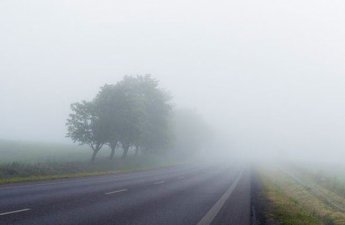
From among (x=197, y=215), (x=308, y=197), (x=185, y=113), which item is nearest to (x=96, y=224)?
(x=197, y=215)

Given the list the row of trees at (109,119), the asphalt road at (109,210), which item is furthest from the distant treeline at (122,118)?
the asphalt road at (109,210)

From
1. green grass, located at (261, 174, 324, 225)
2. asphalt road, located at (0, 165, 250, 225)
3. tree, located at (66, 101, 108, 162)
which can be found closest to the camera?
asphalt road, located at (0, 165, 250, 225)

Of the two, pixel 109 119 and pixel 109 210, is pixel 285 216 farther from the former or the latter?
pixel 109 119

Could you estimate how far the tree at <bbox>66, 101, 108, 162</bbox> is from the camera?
4559cm

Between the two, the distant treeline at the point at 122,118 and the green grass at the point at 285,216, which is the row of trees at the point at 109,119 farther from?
the green grass at the point at 285,216

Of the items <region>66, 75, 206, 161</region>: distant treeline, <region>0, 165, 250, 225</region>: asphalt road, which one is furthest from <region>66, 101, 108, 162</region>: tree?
<region>0, 165, 250, 225</region>: asphalt road

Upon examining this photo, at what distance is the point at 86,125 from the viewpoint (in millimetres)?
46219

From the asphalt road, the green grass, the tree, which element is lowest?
the green grass

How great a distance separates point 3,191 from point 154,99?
46.1m

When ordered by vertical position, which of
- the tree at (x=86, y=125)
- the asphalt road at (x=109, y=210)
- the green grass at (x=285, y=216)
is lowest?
the green grass at (x=285, y=216)

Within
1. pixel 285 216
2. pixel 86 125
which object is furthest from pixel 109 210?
pixel 86 125

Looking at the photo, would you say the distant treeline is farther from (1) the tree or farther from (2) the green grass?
(2) the green grass

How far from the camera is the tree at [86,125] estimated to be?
150 feet

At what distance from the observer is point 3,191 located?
18484 mm
